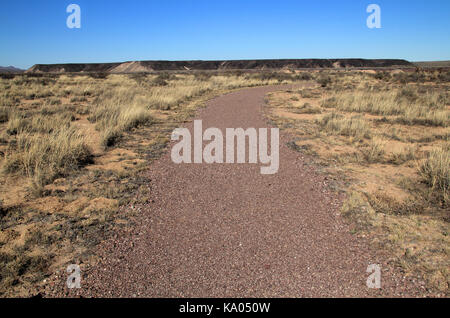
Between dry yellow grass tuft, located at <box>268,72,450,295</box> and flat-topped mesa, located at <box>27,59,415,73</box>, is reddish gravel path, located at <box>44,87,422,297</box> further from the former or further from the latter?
flat-topped mesa, located at <box>27,59,415,73</box>

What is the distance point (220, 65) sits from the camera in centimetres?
9550

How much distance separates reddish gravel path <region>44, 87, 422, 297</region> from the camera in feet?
9.55

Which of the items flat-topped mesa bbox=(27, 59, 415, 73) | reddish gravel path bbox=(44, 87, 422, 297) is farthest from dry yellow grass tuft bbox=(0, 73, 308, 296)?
flat-topped mesa bbox=(27, 59, 415, 73)

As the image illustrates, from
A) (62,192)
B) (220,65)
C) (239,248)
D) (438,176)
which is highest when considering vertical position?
(220,65)

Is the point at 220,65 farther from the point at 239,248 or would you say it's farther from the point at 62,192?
the point at 239,248

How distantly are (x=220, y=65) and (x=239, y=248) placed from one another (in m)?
97.7

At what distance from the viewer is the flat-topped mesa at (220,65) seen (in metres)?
88.2

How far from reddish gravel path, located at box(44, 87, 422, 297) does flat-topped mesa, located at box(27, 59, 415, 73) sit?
87.2 m

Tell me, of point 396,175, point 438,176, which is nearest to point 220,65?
point 396,175
